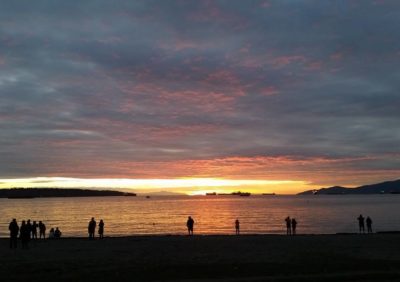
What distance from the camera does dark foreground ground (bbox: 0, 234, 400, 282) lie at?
15.7m

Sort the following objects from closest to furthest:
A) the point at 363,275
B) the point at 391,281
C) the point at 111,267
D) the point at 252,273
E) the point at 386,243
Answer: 1. the point at 391,281
2. the point at 363,275
3. the point at 252,273
4. the point at 111,267
5. the point at 386,243

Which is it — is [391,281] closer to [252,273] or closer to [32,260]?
[252,273]

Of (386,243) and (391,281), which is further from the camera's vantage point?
(386,243)

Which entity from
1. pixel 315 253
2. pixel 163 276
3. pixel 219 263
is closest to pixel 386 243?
pixel 315 253

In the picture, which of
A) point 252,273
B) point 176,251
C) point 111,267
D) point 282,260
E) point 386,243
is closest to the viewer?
point 252,273

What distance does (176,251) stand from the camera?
964 inches

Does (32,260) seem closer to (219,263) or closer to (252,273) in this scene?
(219,263)

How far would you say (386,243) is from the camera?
2833 centimetres

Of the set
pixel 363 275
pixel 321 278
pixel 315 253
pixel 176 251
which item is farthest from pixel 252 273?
pixel 176 251

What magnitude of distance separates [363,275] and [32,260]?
13.6 meters

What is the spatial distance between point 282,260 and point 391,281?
6.08 meters

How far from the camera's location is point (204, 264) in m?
18.7

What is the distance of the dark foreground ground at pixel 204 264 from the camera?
1568cm

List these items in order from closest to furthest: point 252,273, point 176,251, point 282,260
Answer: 1. point 252,273
2. point 282,260
3. point 176,251
